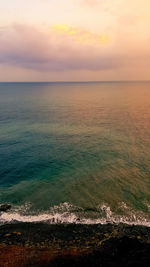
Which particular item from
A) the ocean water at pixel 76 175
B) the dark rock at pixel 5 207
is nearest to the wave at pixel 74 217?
the ocean water at pixel 76 175

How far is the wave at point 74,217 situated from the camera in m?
24.5

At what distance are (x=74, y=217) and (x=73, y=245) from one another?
5.16 m

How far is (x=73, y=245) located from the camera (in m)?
20.2

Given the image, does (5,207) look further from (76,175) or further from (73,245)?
(76,175)

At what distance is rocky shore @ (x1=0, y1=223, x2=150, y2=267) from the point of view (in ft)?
59.0

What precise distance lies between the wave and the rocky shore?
2.91 feet

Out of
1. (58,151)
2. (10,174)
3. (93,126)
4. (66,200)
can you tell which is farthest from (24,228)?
(93,126)

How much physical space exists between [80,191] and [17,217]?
11.7 metres

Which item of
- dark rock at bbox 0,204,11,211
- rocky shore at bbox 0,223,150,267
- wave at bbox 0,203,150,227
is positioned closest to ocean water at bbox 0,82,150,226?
wave at bbox 0,203,150,227

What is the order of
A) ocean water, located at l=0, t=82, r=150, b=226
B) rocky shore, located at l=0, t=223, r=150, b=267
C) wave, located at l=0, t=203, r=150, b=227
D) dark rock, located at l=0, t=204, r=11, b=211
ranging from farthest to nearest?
dark rock, located at l=0, t=204, r=11, b=211
ocean water, located at l=0, t=82, r=150, b=226
wave, located at l=0, t=203, r=150, b=227
rocky shore, located at l=0, t=223, r=150, b=267

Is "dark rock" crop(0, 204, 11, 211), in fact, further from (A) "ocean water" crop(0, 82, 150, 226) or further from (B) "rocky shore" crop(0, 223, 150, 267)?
(B) "rocky shore" crop(0, 223, 150, 267)

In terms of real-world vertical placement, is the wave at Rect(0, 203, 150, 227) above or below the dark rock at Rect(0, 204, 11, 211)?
below

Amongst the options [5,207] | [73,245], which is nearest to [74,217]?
[73,245]

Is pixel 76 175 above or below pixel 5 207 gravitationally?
above
